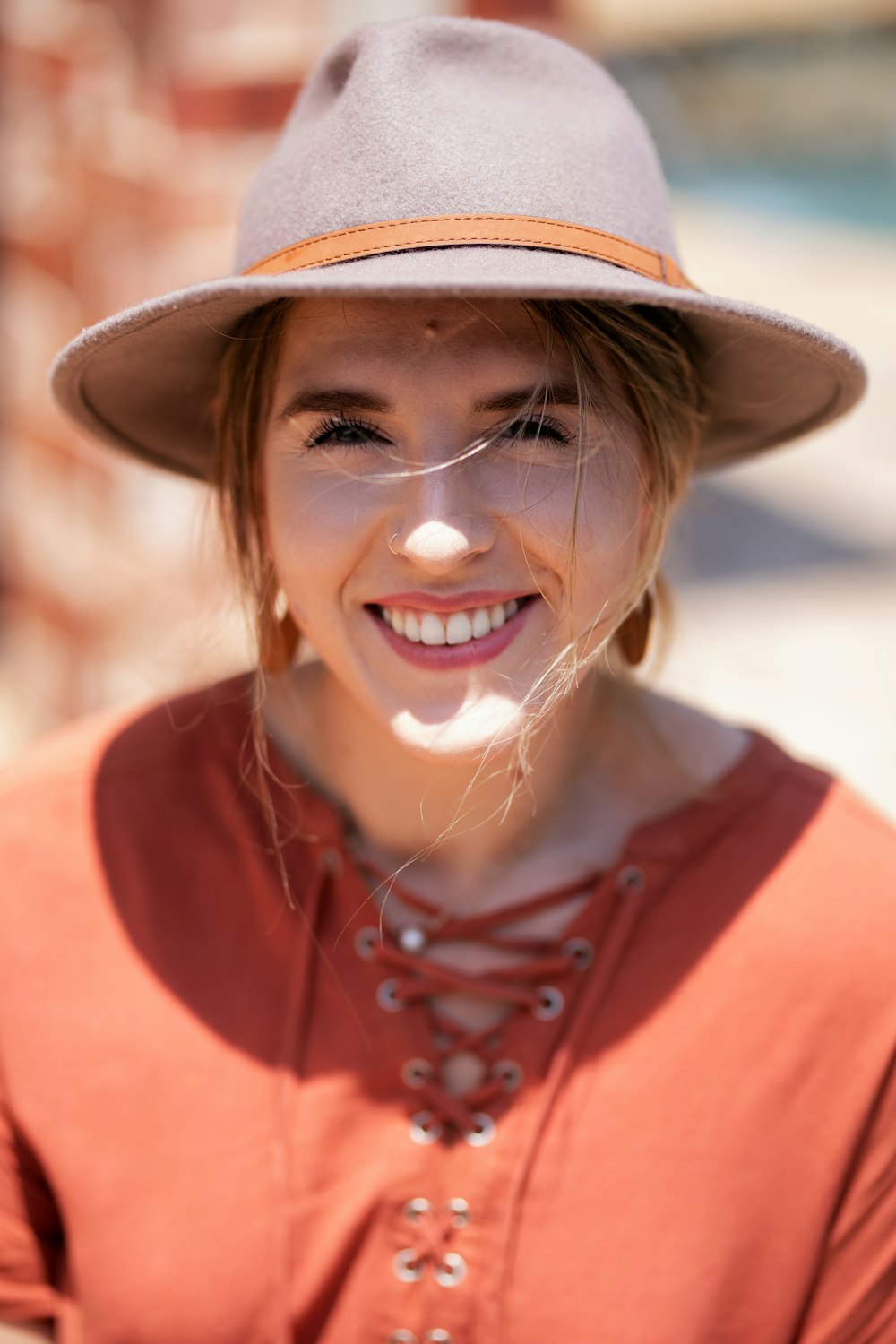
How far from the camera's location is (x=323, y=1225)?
152cm

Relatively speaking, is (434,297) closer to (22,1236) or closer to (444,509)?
(444,509)

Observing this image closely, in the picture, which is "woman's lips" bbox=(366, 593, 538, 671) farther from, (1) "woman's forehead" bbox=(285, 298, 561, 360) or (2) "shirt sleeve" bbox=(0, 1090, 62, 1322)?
(2) "shirt sleeve" bbox=(0, 1090, 62, 1322)

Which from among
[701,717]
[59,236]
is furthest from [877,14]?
[701,717]

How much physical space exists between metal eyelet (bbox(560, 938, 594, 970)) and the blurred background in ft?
3.36

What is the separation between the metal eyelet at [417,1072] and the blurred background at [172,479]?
1021mm

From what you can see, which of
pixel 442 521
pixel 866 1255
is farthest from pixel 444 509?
pixel 866 1255

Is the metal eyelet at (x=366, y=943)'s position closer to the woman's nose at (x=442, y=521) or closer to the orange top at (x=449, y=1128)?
the orange top at (x=449, y=1128)

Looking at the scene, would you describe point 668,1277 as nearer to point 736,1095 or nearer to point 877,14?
point 736,1095

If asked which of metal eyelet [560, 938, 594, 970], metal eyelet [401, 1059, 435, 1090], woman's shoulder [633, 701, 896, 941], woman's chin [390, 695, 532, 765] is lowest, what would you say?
metal eyelet [401, 1059, 435, 1090]

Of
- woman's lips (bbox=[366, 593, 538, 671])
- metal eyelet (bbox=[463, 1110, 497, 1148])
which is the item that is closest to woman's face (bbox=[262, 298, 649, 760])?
woman's lips (bbox=[366, 593, 538, 671])

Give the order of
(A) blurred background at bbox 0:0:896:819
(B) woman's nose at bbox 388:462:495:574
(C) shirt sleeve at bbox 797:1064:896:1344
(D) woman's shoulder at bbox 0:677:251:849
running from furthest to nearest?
1. (A) blurred background at bbox 0:0:896:819
2. (D) woman's shoulder at bbox 0:677:251:849
3. (C) shirt sleeve at bbox 797:1064:896:1344
4. (B) woman's nose at bbox 388:462:495:574

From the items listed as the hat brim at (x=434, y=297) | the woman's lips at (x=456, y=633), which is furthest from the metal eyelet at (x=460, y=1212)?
the hat brim at (x=434, y=297)

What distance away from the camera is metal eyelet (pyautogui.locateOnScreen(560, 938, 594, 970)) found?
1.60 m

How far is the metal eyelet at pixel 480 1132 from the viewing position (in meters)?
1.52
